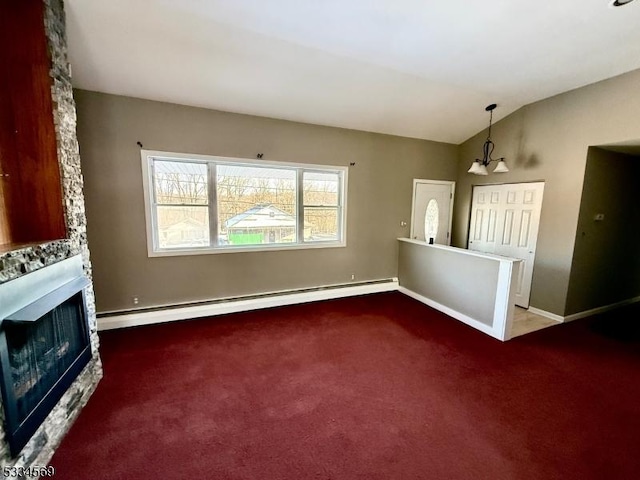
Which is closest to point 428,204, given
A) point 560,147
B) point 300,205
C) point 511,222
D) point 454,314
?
point 511,222

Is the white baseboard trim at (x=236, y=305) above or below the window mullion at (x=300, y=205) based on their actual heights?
below

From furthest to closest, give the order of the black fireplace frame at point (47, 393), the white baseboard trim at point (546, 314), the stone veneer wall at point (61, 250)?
the white baseboard trim at point (546, 314) < the stone veneer wall at point (61, 250) < the black fireplace frame at point (47, 393)

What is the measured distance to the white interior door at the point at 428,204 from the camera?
4.77 meters

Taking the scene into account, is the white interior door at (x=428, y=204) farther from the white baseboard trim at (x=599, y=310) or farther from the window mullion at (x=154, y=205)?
the window mullion at (x=154, y=205)

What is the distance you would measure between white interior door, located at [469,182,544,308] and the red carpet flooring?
1058mm

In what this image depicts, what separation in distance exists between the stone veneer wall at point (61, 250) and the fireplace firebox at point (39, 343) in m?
0.06

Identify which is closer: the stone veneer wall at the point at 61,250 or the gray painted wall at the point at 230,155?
the stone veneer wall at the point at 61,250

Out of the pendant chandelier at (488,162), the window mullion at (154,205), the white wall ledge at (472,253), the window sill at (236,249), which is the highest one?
the pendant chandelier at (488,162)

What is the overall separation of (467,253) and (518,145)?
1.99 meters

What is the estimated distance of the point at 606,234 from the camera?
371 centimetres

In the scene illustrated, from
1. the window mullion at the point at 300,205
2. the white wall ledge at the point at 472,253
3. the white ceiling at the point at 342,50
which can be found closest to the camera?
the white ceiling at the point at 342,50

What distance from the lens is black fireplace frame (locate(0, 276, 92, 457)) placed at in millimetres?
1321

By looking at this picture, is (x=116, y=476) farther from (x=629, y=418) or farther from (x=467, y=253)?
(x=467, y=253)

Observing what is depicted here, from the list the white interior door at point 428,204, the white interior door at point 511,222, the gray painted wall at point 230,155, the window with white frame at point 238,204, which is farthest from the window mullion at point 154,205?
the white interior door at point 511,222
